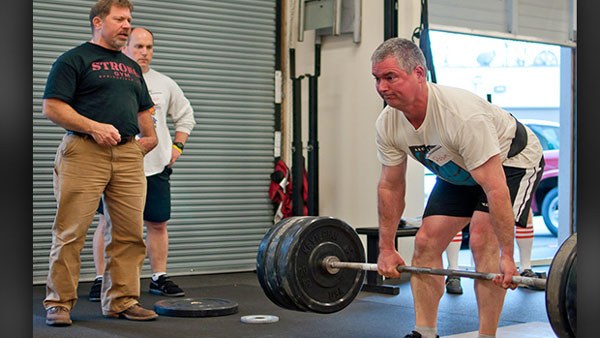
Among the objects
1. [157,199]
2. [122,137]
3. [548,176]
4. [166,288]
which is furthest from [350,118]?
[548,176]

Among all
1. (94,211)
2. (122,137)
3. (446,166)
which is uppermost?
(122,137)

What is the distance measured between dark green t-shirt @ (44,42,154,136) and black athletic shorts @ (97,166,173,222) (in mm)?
734

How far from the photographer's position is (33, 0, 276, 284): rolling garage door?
15.5 feet

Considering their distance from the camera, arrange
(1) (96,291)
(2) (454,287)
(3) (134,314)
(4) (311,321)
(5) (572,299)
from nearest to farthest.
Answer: (5) (572,299) < (3) (134,314) < (4) (311,321) < (1) (96,291) < (2) (454,287)

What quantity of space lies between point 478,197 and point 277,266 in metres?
0.68

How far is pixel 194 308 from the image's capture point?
10.9ft

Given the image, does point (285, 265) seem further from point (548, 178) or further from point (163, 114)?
point (548, 178)

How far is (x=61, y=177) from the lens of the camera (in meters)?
2.97

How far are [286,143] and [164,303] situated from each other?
76.0 inches

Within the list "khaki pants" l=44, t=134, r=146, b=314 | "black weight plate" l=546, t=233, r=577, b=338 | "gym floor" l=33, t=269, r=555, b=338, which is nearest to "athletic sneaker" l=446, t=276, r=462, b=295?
"gym floor" l=33, t=269, r=555, b=338

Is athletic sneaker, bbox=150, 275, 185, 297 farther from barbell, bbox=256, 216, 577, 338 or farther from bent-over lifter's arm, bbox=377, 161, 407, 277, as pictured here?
bent-over lifter's arm, bbox=377, 161, 407, 277

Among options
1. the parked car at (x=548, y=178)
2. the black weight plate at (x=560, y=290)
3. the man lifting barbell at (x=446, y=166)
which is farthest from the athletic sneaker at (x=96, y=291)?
the parked car at (x=548, y=178)

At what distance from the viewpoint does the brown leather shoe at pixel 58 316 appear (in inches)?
118

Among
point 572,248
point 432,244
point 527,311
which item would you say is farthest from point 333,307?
point 527,311
